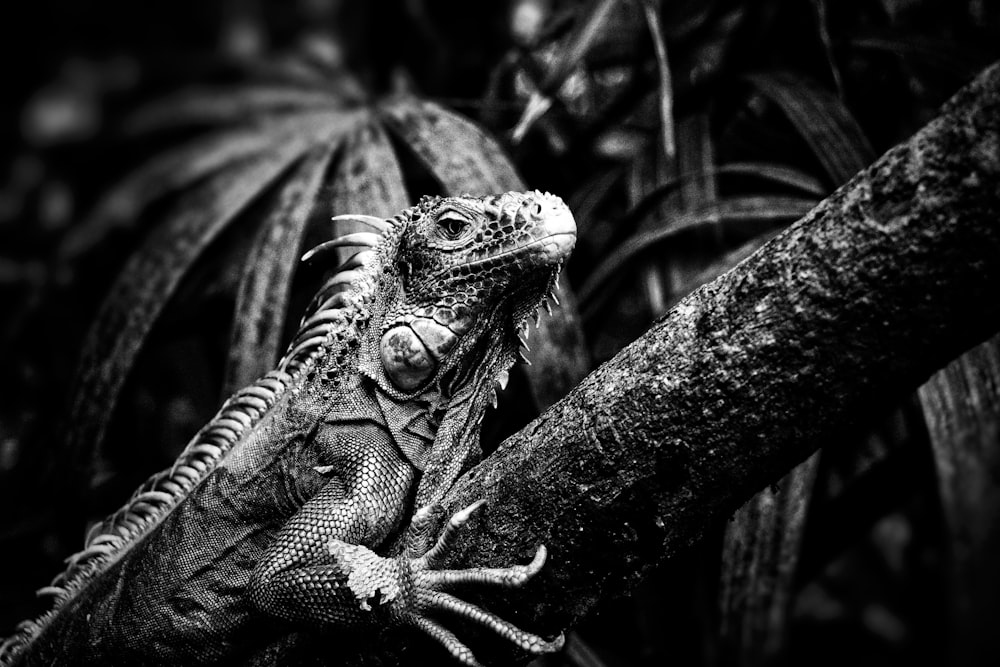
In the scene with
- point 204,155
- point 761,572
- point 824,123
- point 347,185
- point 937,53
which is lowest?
point 761,572

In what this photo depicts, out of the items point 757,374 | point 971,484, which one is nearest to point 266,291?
point 757,374

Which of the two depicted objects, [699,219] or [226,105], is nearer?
[699,219]

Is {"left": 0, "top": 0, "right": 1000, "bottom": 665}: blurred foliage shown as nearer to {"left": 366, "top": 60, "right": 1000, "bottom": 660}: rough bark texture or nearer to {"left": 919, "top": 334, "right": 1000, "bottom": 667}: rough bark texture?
{"left": 919, "top": 334, "right": 1000, "bottom": 667}: rough bark texture

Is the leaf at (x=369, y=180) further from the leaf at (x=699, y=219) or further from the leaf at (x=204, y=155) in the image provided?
the leaf at (x=699, y=219)

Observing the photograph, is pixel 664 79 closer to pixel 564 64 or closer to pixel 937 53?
pixel 564 64

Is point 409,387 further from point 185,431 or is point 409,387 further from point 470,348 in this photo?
point 185,431

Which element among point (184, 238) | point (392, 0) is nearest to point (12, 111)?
point (184, 238)

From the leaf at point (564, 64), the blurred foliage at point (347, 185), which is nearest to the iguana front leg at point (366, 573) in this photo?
the blurred foliage at point (347, 185)
